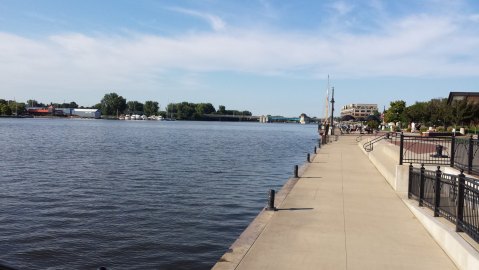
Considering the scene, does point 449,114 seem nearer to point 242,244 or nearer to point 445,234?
point 445,234

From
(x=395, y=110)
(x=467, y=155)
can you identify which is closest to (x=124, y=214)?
(x=467, y=155)

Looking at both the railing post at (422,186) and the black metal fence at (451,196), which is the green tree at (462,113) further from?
the railing post at (422,186)

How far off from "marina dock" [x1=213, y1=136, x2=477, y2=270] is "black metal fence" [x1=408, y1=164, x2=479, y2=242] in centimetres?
59

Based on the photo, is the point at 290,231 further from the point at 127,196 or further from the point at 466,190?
the point at 127,196

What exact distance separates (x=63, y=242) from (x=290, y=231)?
5.85m

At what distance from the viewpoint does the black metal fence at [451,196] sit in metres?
8.26

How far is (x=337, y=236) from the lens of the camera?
32.9 feet

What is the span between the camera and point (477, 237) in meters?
7.64

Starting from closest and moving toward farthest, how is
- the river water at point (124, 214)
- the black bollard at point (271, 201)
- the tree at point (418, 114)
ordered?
the river water at point (124, 214)
the black bollard at point (271, 201)
the tree at point (418, 114)

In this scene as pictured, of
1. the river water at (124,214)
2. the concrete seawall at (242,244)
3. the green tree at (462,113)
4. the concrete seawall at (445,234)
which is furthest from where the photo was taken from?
the green tree at (462,113)

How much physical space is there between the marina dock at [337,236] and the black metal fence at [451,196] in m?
0.59

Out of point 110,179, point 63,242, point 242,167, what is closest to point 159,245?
point 63,242

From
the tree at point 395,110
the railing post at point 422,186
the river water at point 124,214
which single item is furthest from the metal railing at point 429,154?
the tree at point 395,110

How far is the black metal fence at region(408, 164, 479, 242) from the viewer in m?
8.26
